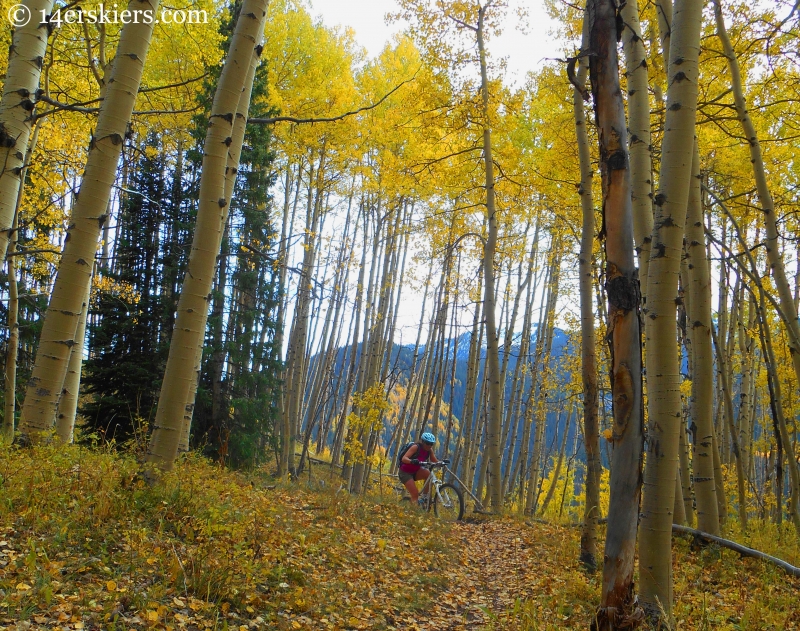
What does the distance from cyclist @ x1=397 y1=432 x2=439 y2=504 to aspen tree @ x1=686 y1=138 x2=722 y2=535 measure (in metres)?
4.25

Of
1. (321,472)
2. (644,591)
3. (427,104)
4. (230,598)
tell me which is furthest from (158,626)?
(321,472)

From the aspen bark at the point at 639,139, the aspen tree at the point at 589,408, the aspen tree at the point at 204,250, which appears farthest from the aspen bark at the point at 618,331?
the aspen tree at the point at 204,250

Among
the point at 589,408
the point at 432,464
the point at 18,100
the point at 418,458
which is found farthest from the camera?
the point at 418,458

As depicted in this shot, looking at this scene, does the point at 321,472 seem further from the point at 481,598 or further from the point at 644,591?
the point at 644,591

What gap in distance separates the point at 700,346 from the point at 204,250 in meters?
4.86

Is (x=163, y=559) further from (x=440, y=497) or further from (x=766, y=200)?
(x=766, y=200)

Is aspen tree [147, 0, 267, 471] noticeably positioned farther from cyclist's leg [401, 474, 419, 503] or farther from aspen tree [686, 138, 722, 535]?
cyclist's leg [401, 474, 419, 503]

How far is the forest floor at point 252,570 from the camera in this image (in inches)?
108

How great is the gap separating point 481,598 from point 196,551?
9.08 feet

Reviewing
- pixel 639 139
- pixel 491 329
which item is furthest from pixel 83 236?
pixel 491 329

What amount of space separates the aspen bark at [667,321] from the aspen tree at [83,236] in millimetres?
4132

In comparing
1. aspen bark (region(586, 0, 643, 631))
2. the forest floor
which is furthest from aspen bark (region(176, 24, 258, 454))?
aspen bark (region(586, 0, 643, 631))

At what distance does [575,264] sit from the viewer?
489 inches

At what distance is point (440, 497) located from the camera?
8930 mm
